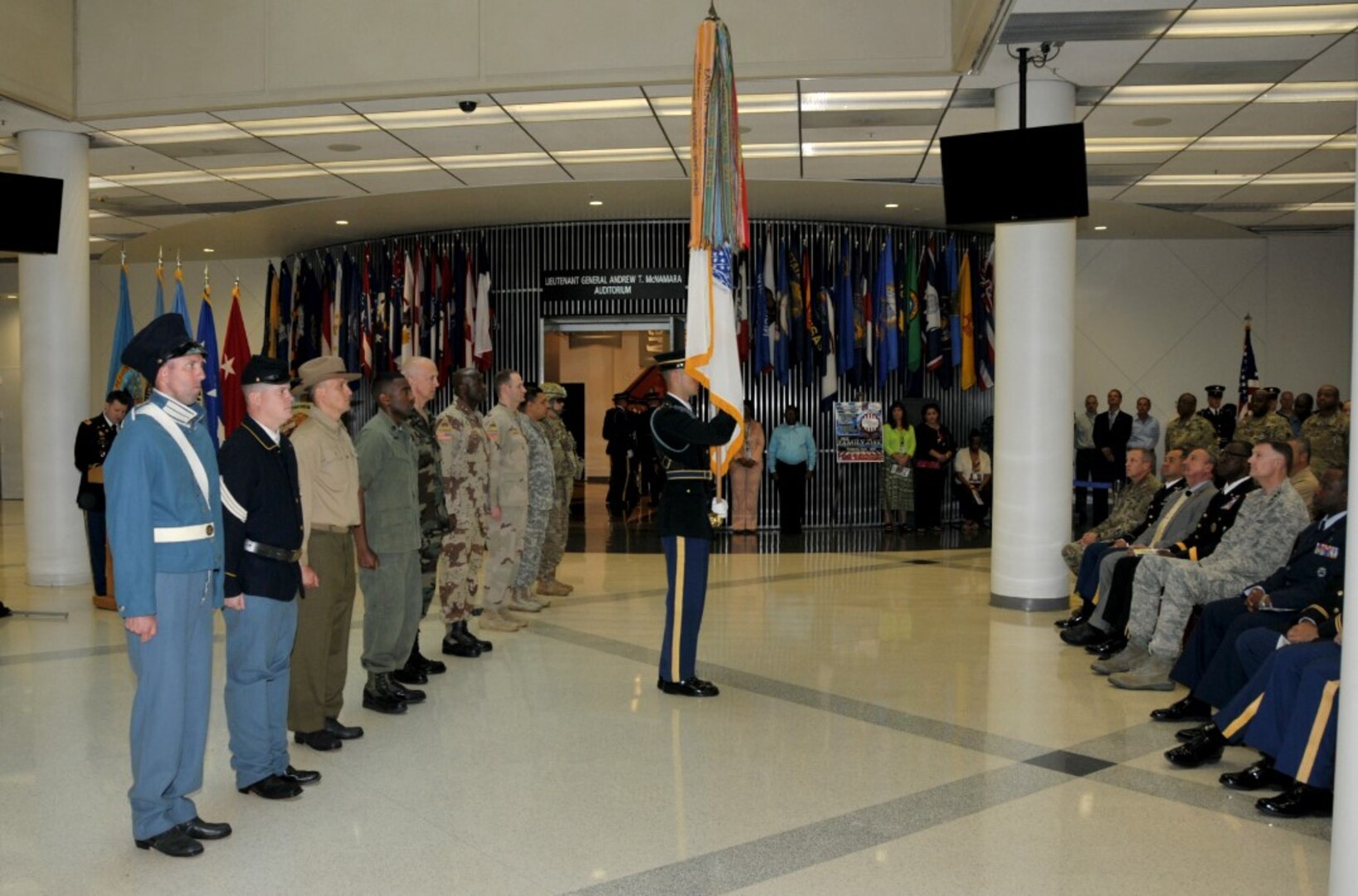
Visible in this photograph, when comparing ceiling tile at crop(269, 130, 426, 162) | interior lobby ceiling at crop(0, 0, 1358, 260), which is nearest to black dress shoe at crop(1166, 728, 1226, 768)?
interior lobby ceiling at crop(0, 0, 1358, 260)

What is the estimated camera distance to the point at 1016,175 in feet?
24.8

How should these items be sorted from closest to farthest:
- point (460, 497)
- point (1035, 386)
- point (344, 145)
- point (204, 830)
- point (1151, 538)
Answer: point (204, 830)
point (460, 497)
point (1151, 538)
point (1035, 386)
point (344, 145)

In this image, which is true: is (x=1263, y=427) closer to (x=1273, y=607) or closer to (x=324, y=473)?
(x=1273, y=607)

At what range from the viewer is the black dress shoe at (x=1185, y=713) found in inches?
214

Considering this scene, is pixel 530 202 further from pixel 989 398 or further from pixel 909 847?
pixel 909 847

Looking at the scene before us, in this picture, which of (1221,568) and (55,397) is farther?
(55,397)

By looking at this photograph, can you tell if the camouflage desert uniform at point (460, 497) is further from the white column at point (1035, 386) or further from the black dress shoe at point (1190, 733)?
the black dress shoe at point (1190, 733)

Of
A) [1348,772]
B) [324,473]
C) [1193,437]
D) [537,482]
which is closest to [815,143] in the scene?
[1193,437]

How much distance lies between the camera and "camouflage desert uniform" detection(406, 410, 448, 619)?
20.5ft

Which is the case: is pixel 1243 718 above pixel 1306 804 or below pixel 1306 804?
above

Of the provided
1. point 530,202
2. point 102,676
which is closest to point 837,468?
point 530,202

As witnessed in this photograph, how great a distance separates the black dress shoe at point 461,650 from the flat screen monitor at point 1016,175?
4.10 m

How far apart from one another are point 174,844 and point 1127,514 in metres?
6.00

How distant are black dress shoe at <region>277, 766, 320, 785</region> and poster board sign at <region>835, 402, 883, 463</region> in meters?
11.1
